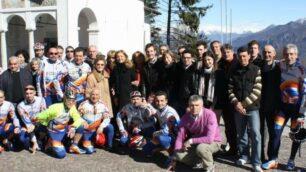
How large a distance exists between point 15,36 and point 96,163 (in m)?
16.4

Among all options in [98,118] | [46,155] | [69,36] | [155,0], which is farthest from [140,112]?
[155,0]

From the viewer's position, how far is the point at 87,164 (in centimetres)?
655

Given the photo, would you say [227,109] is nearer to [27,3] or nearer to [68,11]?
[68,11]

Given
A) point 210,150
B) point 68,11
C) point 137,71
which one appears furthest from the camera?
point 68,11

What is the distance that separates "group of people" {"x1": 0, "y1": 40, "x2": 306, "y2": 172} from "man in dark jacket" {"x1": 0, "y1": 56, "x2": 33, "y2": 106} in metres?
0.02

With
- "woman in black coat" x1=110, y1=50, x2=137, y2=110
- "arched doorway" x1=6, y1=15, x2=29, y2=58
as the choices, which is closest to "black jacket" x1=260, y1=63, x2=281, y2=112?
"woman in black coat" x1=110, y1=50, x2=137, y2=110

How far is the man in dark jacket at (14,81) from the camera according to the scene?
293 inches

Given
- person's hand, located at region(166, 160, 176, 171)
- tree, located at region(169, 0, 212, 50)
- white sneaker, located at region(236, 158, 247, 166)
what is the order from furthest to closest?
1. tree, located at region(169, 0, 212, 50)
2. white sneaker, located at region(236, 158, 247, 166)
3. person's hand, located at region(166, 160, 176, 171)

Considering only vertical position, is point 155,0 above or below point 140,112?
above

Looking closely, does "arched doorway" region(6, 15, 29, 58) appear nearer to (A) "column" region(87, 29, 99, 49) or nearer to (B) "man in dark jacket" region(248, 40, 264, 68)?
(A) "column" region(87, 29, 99, 49)

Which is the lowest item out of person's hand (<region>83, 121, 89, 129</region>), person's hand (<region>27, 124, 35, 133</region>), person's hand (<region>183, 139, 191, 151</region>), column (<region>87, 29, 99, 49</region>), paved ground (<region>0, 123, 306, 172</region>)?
paved ground (<region>0, 123, 306, 172</region>)

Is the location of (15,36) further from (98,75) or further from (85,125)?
(85,125)

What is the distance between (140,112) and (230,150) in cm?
170

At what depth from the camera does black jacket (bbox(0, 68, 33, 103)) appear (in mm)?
7430
